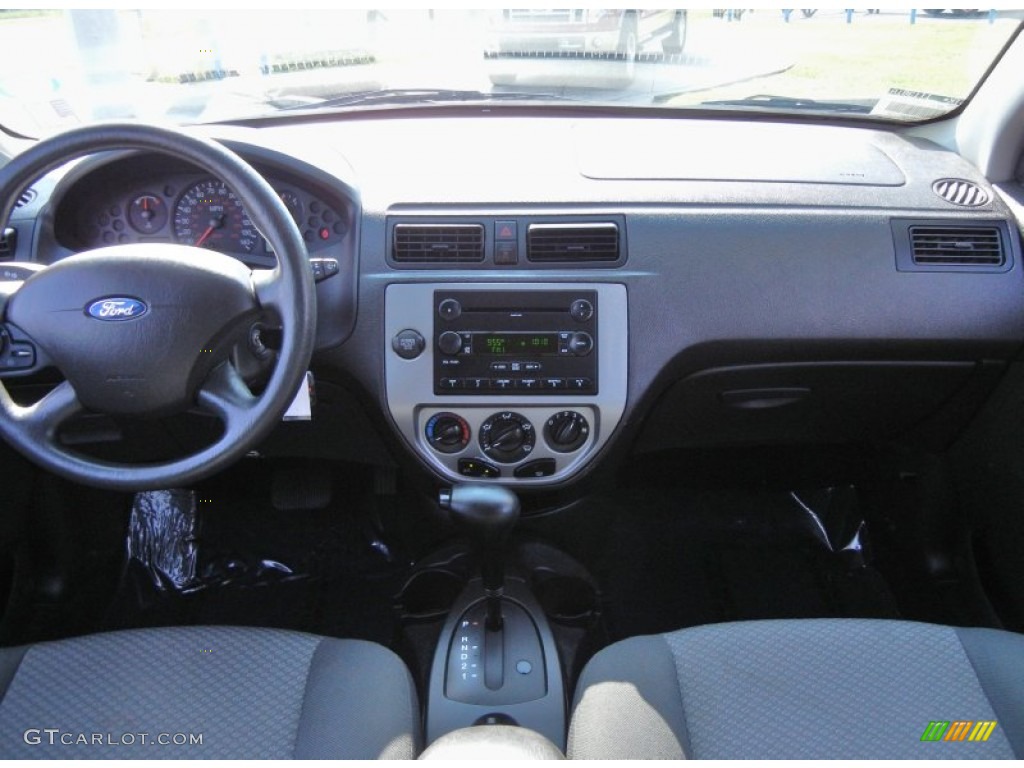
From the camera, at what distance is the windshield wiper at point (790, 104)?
2152 mm

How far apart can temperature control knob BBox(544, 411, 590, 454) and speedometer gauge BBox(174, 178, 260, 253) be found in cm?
72

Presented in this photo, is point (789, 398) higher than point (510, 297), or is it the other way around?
point (510, 297)

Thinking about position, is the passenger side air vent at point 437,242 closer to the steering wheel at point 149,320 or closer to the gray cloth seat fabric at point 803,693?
the steering wheel at point 149,320

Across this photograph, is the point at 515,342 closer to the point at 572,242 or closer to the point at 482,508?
the point at 572,242

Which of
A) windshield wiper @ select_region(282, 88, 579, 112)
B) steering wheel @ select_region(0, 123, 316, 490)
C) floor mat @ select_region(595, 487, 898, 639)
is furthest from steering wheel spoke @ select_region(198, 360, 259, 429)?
floor mat @ select_region(595, 487, 898, 639)

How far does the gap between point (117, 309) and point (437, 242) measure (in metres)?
0.65

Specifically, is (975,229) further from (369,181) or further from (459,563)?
(459,563)

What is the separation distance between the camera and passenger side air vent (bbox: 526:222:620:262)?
171cm

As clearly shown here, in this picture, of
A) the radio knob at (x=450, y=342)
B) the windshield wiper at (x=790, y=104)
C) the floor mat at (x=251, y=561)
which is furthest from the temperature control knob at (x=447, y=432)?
the windshield wiper at (x=790, y=104)

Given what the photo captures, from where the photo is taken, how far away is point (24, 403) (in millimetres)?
1778

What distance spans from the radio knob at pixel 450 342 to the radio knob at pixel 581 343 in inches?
9.1

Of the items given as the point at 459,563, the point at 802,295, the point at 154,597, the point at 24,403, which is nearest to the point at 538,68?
the point at 802,295

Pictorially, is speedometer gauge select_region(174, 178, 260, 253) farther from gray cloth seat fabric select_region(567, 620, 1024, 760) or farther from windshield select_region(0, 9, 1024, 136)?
gray cloth seat fabric select_region(567, 620, 1024, 760)

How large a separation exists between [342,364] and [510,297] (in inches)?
15.0
